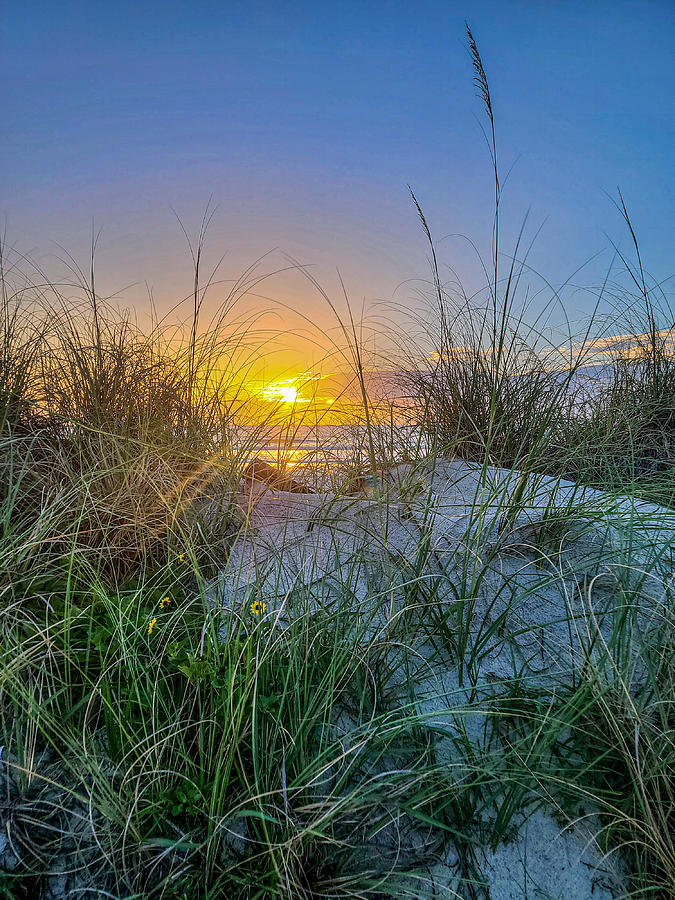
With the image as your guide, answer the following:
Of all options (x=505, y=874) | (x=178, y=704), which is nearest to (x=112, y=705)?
(x=178, y=704)

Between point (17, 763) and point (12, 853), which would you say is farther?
point (17, 763)

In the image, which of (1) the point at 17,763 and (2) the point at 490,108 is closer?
(1) the point at 17,763

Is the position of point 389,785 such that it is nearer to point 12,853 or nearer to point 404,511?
point 12,853

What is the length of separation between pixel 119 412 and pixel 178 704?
167cm

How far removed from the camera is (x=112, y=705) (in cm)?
141

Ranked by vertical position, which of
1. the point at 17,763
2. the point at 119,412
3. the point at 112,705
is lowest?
the point at 17,763

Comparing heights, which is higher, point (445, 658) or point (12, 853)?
point (445, 658)

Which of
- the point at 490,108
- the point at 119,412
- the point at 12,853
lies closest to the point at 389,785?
the point at 12,853

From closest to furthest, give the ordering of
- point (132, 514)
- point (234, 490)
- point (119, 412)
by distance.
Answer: point (132, 514)
point (234, 490)
point (119, 412)

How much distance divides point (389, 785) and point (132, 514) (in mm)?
1413

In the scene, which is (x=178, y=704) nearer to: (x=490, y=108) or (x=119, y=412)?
(x=119, y=412)

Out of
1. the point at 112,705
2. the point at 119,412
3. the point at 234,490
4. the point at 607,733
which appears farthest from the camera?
the point at 119,412

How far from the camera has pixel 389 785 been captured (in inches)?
47.0

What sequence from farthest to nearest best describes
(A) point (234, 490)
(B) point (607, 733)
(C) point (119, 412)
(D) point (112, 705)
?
(C) point (119, 412) → (A) point (234, 490) → (D) point (112, 705) → (B) point (607, 733)
